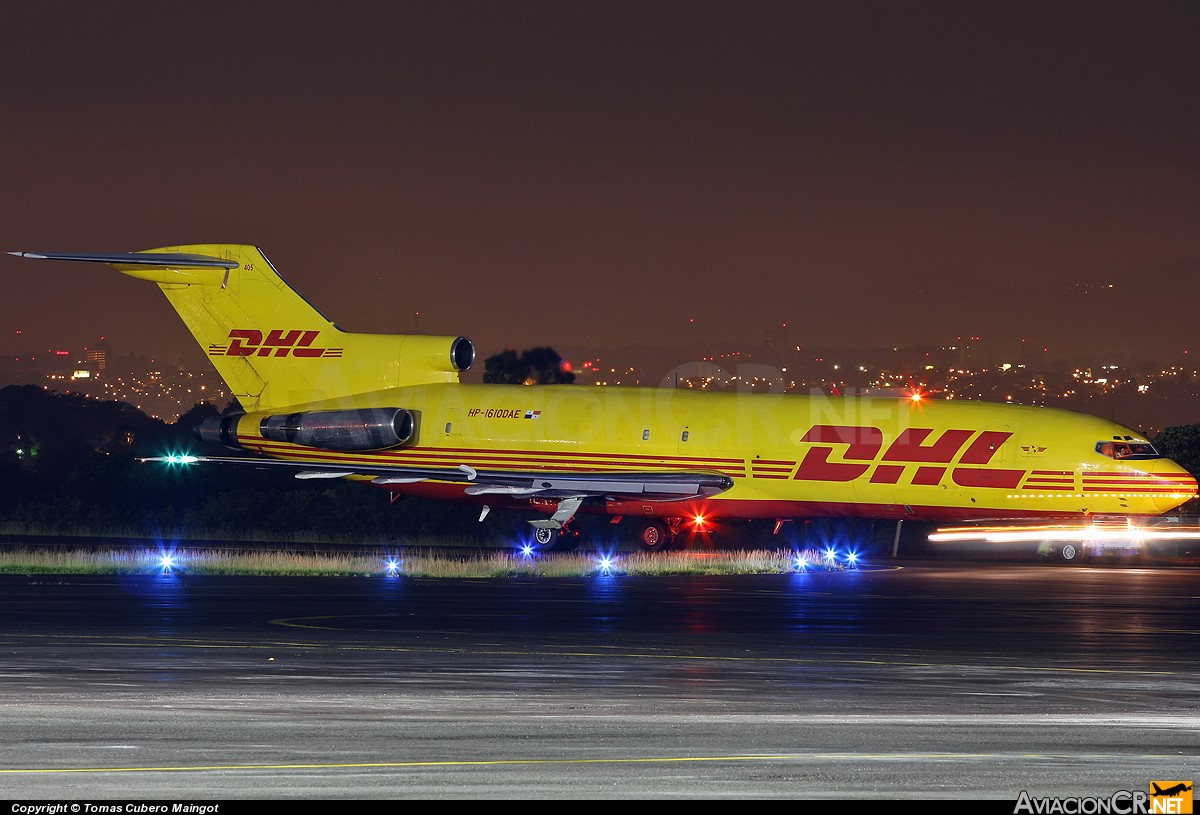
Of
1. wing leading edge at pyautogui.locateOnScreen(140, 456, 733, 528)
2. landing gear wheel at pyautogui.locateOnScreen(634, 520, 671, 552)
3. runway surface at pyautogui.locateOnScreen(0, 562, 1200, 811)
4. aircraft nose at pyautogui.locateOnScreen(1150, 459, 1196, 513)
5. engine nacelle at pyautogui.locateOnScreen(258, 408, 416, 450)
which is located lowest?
landing gear wheel at pyautogui.locateOnScreen(634, 520, 671, 552)

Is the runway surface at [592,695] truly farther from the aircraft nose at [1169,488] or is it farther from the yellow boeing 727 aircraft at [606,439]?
the yellow boeing 727 aircraft at [606,439]

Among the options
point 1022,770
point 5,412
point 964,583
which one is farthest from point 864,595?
point 5,412

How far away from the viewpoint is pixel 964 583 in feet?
110

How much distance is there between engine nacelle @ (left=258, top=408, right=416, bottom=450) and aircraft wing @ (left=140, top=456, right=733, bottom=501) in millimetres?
676

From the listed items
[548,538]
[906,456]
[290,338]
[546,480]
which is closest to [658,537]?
[548,538]

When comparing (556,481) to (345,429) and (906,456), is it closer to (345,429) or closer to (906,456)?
(345,429)

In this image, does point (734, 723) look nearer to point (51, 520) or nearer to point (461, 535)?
point (461, 535)

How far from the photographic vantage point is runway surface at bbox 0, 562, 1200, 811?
1220 cm

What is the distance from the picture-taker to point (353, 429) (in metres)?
47.6

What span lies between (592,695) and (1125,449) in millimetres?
27599

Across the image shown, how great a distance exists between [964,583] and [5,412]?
302ft

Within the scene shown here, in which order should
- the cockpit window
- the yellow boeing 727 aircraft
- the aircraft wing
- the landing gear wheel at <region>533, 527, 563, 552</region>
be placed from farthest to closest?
the landing gear wheel at <region>533, 527, 563, 552</region> < the aircraft wing < the yellow boeing 727 aircraft < the cockpit window

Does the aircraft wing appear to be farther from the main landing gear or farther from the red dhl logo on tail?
the red dhl logo on tail

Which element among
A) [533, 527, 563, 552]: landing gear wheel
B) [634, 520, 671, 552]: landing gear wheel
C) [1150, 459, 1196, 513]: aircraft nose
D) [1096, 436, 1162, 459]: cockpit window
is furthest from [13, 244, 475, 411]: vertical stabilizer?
[1150, 459, 1196, 513]: aircraft nose
